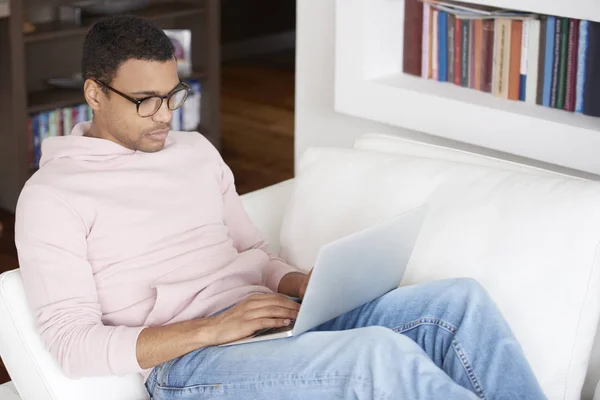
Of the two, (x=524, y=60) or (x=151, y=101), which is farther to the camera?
(x=524, y=60)

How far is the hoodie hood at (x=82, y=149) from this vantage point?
1.94 m

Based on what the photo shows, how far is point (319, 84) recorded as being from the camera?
3066mm

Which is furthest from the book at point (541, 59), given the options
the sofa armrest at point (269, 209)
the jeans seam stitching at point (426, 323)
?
the jeans seam stitching at point (426, 323)

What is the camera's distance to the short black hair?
75.4 inches

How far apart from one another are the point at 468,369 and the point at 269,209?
789mm

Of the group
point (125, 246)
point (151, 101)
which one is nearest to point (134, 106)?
point (151, 101)

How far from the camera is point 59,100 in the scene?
389cm

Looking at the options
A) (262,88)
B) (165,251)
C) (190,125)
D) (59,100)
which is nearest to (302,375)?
(165,251)

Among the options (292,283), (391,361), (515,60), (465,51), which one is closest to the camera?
(391,361)

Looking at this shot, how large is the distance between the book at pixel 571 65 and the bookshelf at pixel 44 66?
6.69 feet

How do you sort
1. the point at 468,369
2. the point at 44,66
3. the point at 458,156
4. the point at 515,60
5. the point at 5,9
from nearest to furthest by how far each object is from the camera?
the point at 468,369, the point at 458,156, the point at 515,60, the point at 5,9, the point at 44,66

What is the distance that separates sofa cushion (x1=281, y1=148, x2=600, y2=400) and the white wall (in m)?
0.75

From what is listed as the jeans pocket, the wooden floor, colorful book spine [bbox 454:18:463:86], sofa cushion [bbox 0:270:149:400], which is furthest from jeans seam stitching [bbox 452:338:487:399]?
the wooden floor

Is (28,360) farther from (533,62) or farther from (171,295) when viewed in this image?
(533,62)
